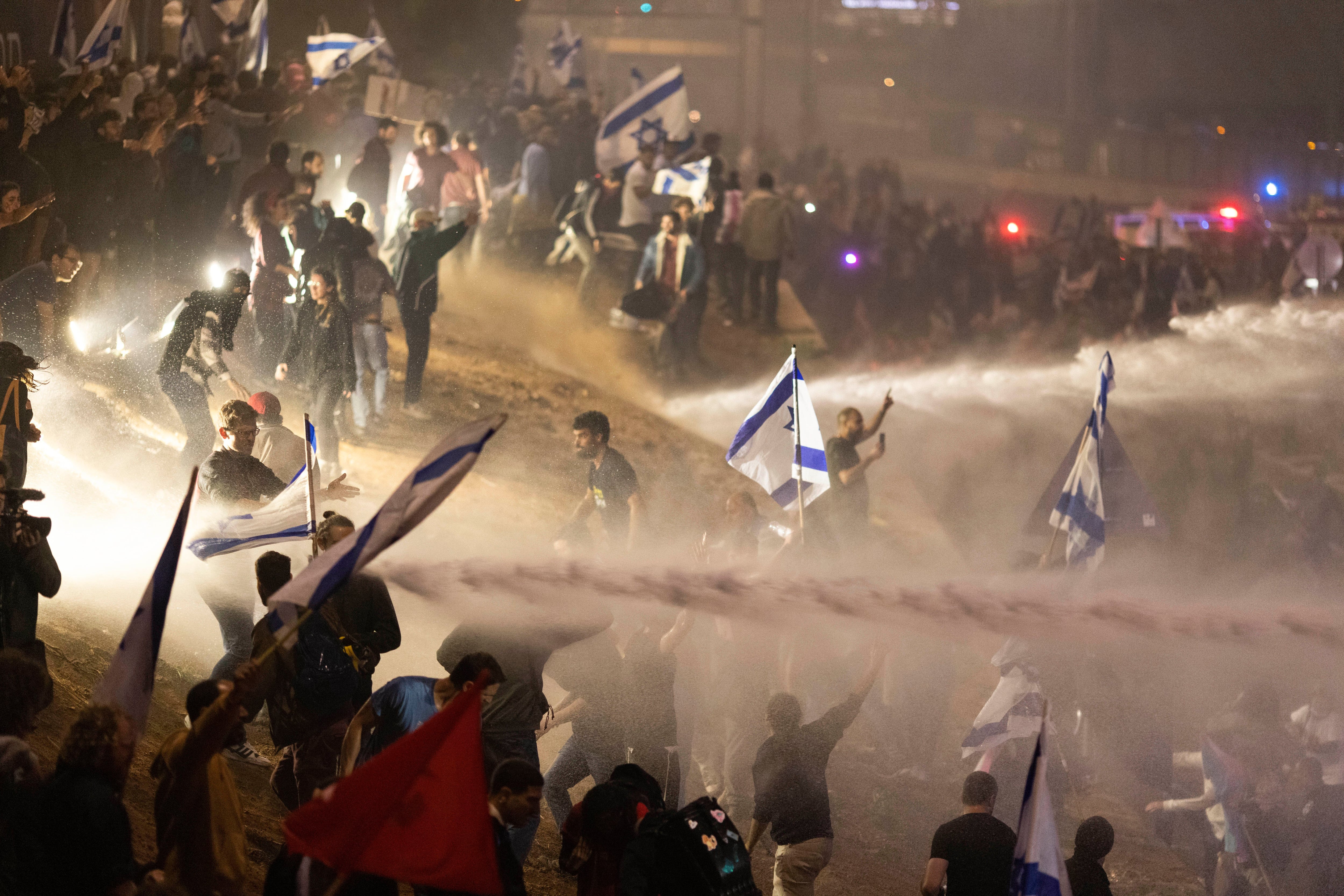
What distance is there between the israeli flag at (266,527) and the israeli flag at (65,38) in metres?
7.72

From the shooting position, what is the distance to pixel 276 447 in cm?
984

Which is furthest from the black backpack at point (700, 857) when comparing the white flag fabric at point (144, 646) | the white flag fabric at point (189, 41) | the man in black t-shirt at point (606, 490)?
the white flag fabric at point (189, 41)

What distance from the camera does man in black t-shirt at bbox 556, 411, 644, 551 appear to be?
387 inches

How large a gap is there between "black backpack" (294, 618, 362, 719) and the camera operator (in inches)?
49.7

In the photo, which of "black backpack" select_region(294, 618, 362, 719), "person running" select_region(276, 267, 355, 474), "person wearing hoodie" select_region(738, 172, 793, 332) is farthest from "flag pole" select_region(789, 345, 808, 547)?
"person wearing hoodie" select_region(738, 172, 793, 332)

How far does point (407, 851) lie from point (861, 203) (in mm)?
18765

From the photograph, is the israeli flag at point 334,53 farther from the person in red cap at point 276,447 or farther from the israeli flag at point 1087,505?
the israeli flag at point 1087,505

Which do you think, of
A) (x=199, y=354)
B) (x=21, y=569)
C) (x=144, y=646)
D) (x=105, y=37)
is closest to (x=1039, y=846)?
(x=144, y=646)

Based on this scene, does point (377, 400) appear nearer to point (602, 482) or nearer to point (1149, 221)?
point (602, 482)

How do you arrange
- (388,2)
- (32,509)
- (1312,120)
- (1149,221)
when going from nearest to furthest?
(32,509) → (1149,221) → (388,2) → (1312,120)

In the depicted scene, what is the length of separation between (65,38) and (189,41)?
2.66 m

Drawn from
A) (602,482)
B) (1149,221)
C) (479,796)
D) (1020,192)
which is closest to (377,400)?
(602,482)

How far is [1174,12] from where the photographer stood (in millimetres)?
48188

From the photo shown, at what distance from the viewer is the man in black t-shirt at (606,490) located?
387 inches
